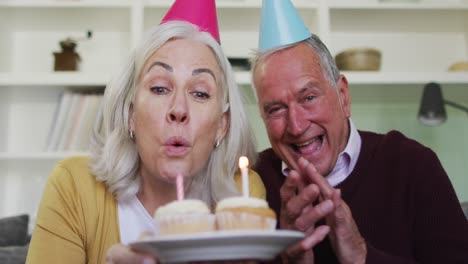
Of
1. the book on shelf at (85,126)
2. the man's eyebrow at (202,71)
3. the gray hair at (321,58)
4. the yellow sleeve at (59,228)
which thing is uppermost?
the gray hair at (321,58)

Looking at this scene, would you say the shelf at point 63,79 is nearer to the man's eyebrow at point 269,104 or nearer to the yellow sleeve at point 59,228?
the man's eyebrow at point 269,104

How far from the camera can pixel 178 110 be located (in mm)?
1285

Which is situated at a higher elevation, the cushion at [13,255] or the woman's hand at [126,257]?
the woman's hand at [126,257]

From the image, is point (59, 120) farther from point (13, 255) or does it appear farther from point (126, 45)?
point (13, 255)

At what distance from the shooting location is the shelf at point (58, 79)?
8.32ft

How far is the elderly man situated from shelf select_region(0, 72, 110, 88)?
3.54ft

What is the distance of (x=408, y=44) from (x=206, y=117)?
1890mm

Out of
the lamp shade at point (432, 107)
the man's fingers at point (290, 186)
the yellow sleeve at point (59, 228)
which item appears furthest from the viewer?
the lamp shade at point (432, 107)

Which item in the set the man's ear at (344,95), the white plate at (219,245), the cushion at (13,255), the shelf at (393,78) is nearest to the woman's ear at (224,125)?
the man's ear at (344,95)

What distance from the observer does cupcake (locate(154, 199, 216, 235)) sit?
94 centimetres

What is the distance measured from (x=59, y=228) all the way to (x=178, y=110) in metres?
0.39

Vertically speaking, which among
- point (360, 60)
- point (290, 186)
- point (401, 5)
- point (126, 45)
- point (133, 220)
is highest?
point (401, 5)

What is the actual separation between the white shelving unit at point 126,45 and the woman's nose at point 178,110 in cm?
124

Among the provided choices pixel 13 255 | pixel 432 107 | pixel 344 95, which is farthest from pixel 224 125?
pixel 432 107
